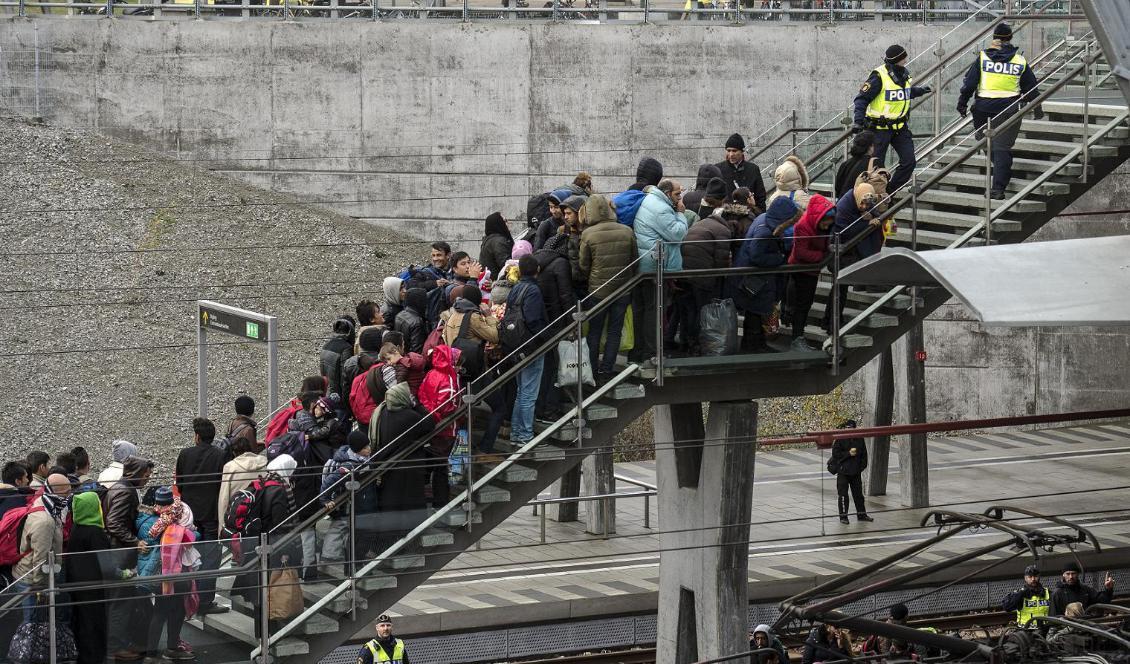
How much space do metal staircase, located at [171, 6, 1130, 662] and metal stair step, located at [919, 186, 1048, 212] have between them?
17mm

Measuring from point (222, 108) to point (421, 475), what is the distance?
63.9 ft

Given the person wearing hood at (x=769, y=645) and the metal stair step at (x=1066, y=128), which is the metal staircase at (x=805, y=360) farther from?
the person wearing hood at (x=769, y=645)

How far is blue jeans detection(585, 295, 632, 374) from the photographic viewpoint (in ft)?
47.9

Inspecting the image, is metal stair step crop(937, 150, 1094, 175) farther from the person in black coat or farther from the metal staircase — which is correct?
the person in black coat

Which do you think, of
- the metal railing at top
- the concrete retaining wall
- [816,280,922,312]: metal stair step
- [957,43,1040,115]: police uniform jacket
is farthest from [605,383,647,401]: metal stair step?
the metal railing at top

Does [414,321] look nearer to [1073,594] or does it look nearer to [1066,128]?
[1073,594]

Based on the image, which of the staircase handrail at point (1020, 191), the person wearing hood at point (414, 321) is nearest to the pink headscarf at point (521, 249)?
the person wearing hood at point (414, 321)

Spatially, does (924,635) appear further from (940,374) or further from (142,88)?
(142,88)

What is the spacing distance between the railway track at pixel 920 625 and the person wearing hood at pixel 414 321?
544cm

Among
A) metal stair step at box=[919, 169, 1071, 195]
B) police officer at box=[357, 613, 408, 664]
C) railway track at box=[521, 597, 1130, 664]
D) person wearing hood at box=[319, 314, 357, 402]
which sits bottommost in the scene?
railway track at box=[521, 597, 1130, 664]

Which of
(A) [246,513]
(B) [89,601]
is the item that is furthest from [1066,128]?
(B) [89,601]

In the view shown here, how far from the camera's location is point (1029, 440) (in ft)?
92.4

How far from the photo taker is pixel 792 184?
15.1 m

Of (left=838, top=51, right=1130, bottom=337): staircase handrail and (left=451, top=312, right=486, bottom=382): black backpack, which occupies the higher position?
(left=838, top=51, right=1130, bottom=337): staircase handrail
